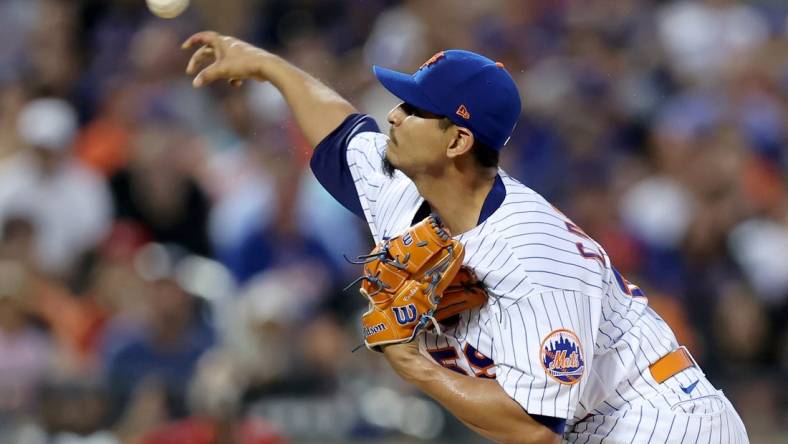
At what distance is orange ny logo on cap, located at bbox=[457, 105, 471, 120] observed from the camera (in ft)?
11.9

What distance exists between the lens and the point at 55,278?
7.16 metres

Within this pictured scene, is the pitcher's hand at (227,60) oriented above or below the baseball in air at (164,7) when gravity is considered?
below

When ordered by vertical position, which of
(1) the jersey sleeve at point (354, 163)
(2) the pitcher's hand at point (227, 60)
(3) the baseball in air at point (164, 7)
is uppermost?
(3) the baseball in air at point (164, 7)

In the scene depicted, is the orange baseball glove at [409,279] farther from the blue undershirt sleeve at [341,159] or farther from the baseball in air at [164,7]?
the baseball in air at [164,7]

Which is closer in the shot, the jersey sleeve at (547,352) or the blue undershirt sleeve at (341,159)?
the jersey sleeve at (547,352)

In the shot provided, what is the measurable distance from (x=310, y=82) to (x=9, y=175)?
3926 mm

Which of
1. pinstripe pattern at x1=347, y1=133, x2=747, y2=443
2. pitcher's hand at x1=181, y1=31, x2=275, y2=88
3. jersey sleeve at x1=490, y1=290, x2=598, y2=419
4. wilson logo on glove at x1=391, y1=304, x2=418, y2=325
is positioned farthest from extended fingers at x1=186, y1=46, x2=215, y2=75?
jersey sleeve at x1=490, y1=290, x2=598, y2=419

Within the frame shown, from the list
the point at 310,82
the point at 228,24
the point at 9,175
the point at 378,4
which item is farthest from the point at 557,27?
the point at 310,82

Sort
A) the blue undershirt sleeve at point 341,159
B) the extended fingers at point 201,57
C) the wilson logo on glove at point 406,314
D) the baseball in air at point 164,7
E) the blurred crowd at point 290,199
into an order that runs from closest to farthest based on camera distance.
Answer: the wilson logo on glove at point 406,314 < the blue undershirt sleeve at point 341,159 < the extended fingers at point 201,57 < the baseball in air at point 164,7 < the blurred crowd at point 290,199

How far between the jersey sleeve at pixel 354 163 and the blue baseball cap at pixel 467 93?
0.49 meters

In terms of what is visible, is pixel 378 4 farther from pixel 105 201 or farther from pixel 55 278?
pixel 55 278

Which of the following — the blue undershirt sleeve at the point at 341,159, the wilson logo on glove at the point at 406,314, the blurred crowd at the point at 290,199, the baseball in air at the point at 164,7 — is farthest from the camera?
the blurred crowd at the point at 290,199

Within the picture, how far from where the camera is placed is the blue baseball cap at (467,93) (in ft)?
12.0

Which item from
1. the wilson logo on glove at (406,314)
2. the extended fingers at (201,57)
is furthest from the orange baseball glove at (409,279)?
the extended fingers at (201,57)
